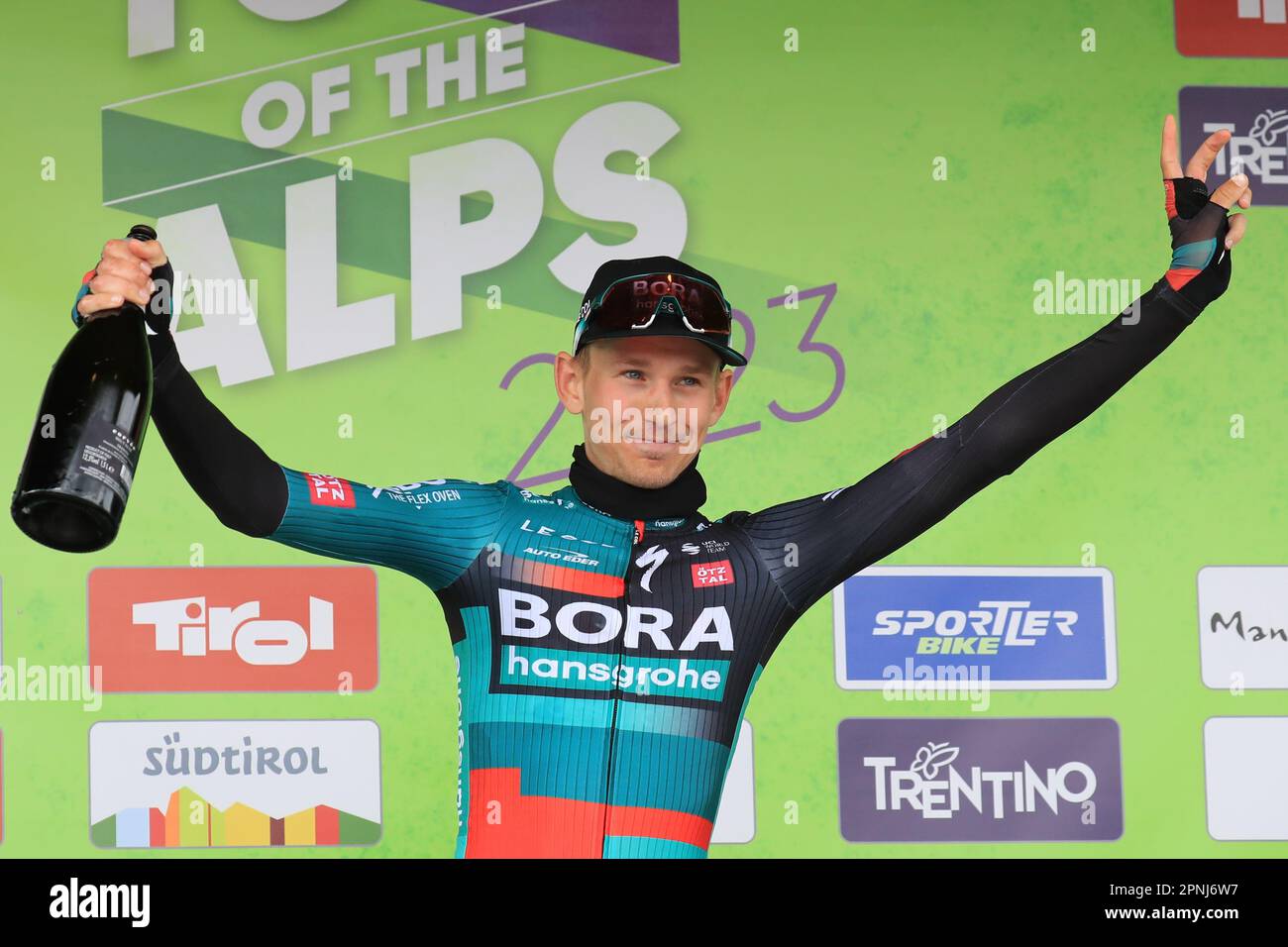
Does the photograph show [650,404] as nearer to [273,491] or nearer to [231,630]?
[273,491]

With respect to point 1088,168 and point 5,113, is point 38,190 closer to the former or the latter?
point 5,113

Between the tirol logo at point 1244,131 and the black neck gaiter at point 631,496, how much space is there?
68.7 inches

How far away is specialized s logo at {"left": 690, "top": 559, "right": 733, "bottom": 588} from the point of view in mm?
2477

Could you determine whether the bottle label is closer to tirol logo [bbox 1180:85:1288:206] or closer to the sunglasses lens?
→ the sunglasses lens

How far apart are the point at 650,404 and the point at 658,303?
14 centimetres

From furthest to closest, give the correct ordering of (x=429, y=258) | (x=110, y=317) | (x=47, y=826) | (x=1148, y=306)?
(x=429, y=258) → (x=47, y=826) → (x=1148, y=306) → (x=110, y=317)

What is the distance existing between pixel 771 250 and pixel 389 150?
81cm

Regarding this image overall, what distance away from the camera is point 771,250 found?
3.63m

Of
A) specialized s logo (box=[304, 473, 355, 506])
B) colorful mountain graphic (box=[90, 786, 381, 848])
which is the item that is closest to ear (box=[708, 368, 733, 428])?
specialized s logo (box=[304, 473, 355, 506])

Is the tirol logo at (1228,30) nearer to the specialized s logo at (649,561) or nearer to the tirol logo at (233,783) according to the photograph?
the specialized s logo at (649,561)

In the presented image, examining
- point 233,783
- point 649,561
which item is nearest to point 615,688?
point 649,561

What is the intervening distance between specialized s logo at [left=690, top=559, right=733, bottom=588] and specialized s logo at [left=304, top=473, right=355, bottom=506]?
49 centimetres

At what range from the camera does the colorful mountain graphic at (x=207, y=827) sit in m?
3.35

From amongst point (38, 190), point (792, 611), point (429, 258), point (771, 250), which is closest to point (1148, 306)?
point (792, 611)
